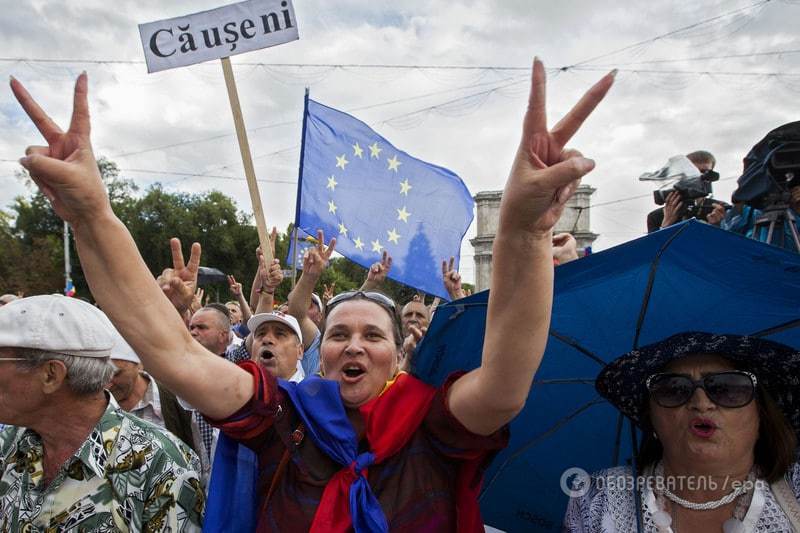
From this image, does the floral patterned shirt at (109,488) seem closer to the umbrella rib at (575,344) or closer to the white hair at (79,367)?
the white hair at (79,367)

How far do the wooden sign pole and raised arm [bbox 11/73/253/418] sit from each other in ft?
9.45

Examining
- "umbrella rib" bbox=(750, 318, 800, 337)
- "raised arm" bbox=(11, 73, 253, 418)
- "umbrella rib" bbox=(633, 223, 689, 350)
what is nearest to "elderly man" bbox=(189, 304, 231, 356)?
"raised arm" bbox=(11, 73, 253, 418)

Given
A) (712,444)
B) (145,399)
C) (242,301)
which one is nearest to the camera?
(712,444)

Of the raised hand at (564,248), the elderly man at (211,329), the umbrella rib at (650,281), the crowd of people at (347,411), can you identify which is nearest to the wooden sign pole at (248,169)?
the elderly man at (211,329)

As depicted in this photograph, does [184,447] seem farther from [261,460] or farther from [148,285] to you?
[148,285]

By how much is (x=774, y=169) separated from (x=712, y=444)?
3.84 ft

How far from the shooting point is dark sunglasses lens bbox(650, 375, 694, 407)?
6.15 feet

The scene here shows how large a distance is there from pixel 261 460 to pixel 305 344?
8.92 feet

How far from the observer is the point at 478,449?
177 centimetres

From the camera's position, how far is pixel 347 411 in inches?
80.6

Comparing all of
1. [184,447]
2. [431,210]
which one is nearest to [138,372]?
[184,447]

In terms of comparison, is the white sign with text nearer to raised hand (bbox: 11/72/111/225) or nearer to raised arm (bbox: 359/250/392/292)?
raised arm (bbox: 359/250/392/292)

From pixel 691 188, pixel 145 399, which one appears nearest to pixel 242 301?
pixel 145 399

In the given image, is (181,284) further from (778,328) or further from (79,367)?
(778,328)
